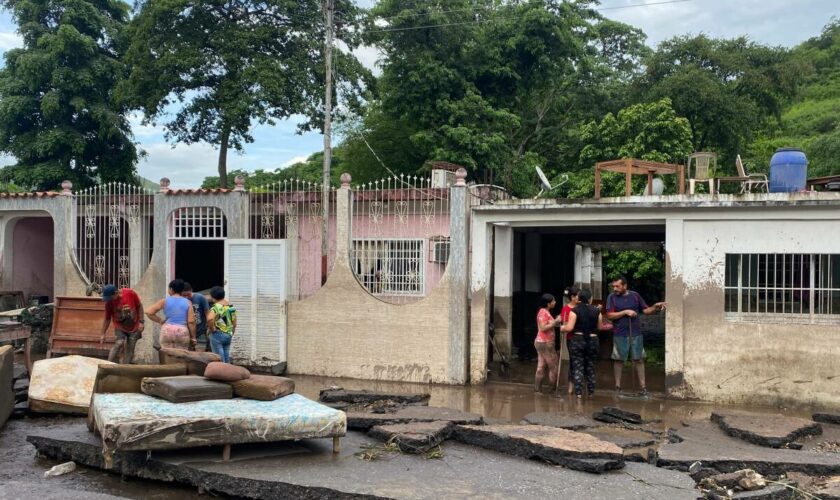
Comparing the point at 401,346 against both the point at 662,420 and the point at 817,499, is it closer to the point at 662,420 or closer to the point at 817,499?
the point at 662,420

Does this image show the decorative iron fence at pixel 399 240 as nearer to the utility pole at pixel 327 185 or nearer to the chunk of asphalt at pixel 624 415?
the utility pole at pixel 327 185

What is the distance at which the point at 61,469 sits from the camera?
650 centimetres

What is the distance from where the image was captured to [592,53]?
1187 inches

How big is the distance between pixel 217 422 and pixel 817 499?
5067mm

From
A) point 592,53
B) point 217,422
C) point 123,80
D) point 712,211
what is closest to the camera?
point 217,422

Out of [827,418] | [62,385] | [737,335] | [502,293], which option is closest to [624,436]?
[827,418]

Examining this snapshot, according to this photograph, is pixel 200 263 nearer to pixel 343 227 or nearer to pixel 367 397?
pixel 343 227

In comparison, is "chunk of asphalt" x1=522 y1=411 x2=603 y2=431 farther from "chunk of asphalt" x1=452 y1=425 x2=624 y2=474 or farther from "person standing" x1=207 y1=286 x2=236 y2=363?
"person standing" x1=207 y1=286 x2=236 y2=363

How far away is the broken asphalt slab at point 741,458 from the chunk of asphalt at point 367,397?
3445 millimetres

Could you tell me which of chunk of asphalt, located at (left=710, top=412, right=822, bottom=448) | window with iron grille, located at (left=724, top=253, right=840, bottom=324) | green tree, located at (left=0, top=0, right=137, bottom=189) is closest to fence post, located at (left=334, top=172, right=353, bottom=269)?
window with iron grille, located at (left=724, top=253, right=840, bottom=324)

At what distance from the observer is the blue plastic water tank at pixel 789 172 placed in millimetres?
9641

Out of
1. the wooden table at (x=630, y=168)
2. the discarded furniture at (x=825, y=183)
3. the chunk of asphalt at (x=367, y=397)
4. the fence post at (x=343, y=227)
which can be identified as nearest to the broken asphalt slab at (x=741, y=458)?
the chunk of asphalt at (x=367, y=397)

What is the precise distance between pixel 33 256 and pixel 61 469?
11.2 meters

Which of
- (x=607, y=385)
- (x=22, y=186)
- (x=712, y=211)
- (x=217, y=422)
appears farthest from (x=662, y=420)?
(x=22, y=186)
